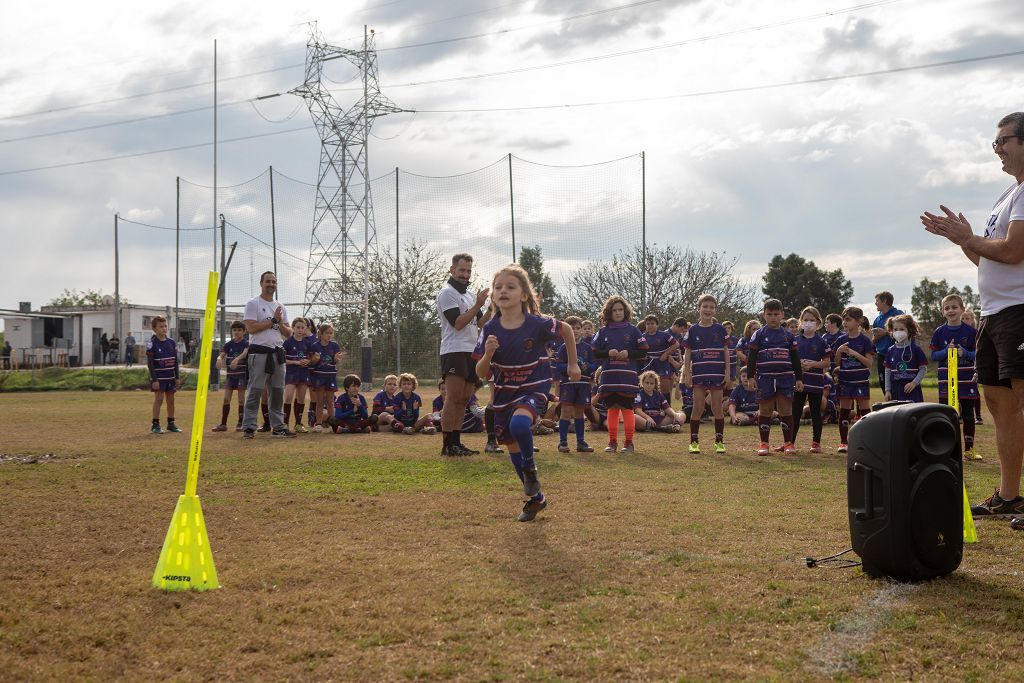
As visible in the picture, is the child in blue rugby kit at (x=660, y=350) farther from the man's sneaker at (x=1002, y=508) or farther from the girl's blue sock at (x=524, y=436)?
the man's sneaker at (x=1002, y=508)

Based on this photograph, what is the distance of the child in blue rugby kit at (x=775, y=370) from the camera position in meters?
11.2

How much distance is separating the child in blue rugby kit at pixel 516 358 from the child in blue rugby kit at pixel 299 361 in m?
8.85

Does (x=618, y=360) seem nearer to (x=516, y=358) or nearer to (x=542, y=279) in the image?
(x=516, y=358)

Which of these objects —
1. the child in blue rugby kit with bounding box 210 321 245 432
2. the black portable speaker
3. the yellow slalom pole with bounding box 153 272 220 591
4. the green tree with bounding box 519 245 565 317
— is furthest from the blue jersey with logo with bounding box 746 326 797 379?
the green tree with bounding box 519 245 565 317

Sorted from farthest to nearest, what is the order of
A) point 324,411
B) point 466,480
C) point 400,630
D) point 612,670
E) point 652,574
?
point 324,411, point 466,480, point 652,574, point 400,630, point 612,670

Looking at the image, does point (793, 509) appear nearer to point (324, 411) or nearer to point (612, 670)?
point (612, 670)

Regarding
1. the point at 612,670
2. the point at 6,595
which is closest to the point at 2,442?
the point at 6,595

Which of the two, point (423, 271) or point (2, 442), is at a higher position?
point (423, 271)

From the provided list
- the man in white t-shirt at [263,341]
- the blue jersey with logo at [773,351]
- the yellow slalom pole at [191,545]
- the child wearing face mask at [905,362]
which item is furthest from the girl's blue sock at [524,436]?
the man in white t-shirt at [263,341]

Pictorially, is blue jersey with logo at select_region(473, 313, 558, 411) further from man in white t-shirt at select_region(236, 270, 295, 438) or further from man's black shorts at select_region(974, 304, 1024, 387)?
man in white t-shirt at select_region(236, 270, 295, 438)

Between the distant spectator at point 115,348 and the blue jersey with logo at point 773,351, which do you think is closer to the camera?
the blue jersey with logo at point 773,351

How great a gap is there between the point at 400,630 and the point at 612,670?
0.94 meters

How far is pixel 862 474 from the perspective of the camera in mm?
4348

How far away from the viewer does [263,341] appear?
510 inches
